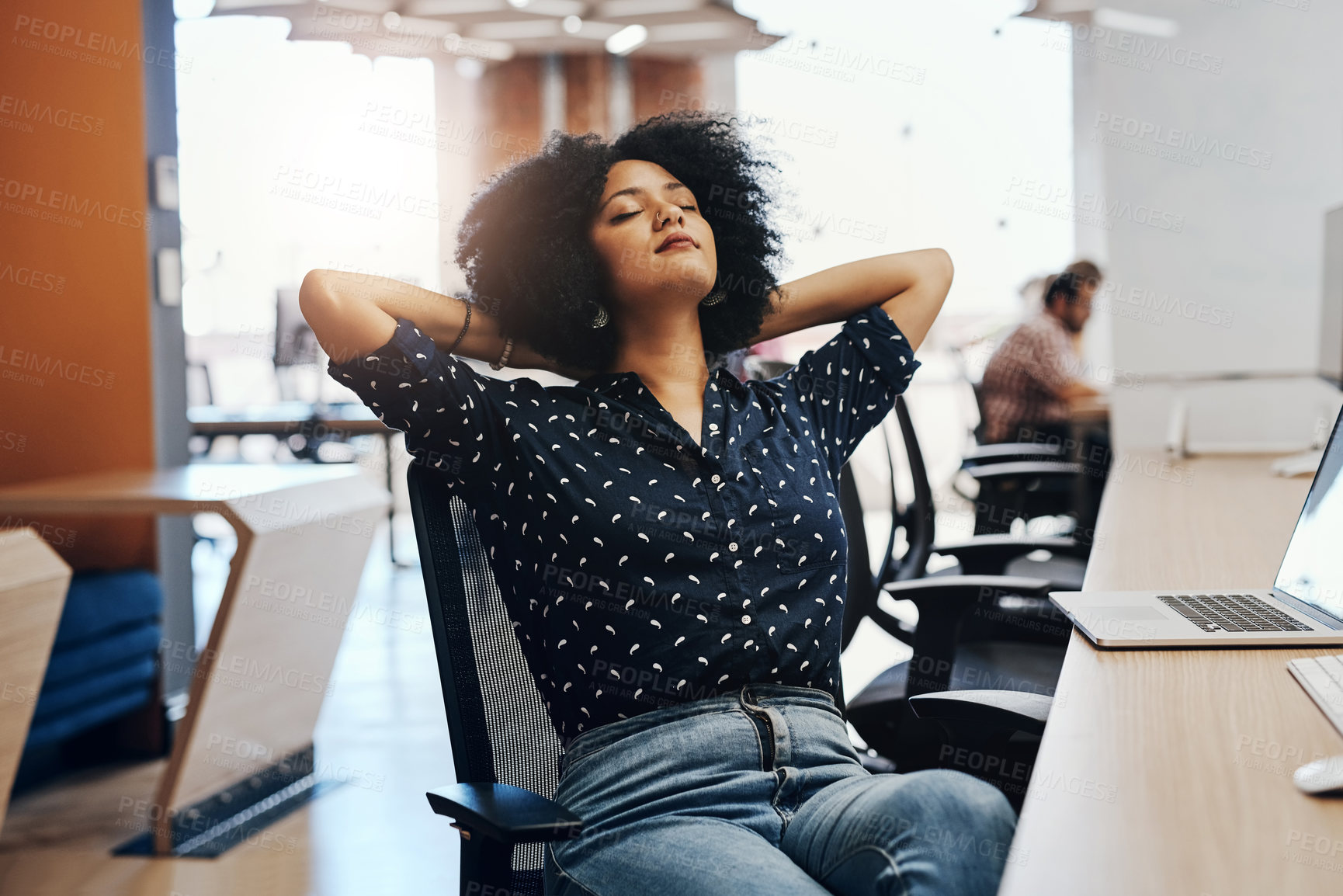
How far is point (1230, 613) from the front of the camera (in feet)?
3.93

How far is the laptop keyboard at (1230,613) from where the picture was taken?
1.12 metres

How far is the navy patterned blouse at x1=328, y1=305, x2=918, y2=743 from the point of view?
1.14m

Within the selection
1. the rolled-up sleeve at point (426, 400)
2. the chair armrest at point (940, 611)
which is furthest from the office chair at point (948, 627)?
the rolled-up sleeve at point (426, 400)

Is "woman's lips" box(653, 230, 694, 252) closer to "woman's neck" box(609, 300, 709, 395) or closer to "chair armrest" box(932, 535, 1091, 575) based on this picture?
"woman's neck" box(609, 300, 709, 395)

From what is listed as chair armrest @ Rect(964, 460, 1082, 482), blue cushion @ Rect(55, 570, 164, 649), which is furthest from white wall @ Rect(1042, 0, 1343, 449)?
blue cushion @ Rect(55, 570, 164, 649)

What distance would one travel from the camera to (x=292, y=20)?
22.0ft

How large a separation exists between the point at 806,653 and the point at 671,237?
1.90ft

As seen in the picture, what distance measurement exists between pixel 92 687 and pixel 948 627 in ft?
7.13

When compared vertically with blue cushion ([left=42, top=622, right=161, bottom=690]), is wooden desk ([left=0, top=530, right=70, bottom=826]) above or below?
above

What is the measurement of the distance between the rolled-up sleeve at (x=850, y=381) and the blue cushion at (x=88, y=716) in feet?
6.49

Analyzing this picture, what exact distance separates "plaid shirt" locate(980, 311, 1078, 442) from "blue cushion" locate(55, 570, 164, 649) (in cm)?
320

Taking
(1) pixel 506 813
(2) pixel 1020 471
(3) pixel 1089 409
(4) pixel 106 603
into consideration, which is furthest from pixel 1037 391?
(1) pixel 506 813

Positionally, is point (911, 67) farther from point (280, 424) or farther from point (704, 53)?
point (280, 424)

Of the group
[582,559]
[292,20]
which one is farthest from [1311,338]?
[292,20]
